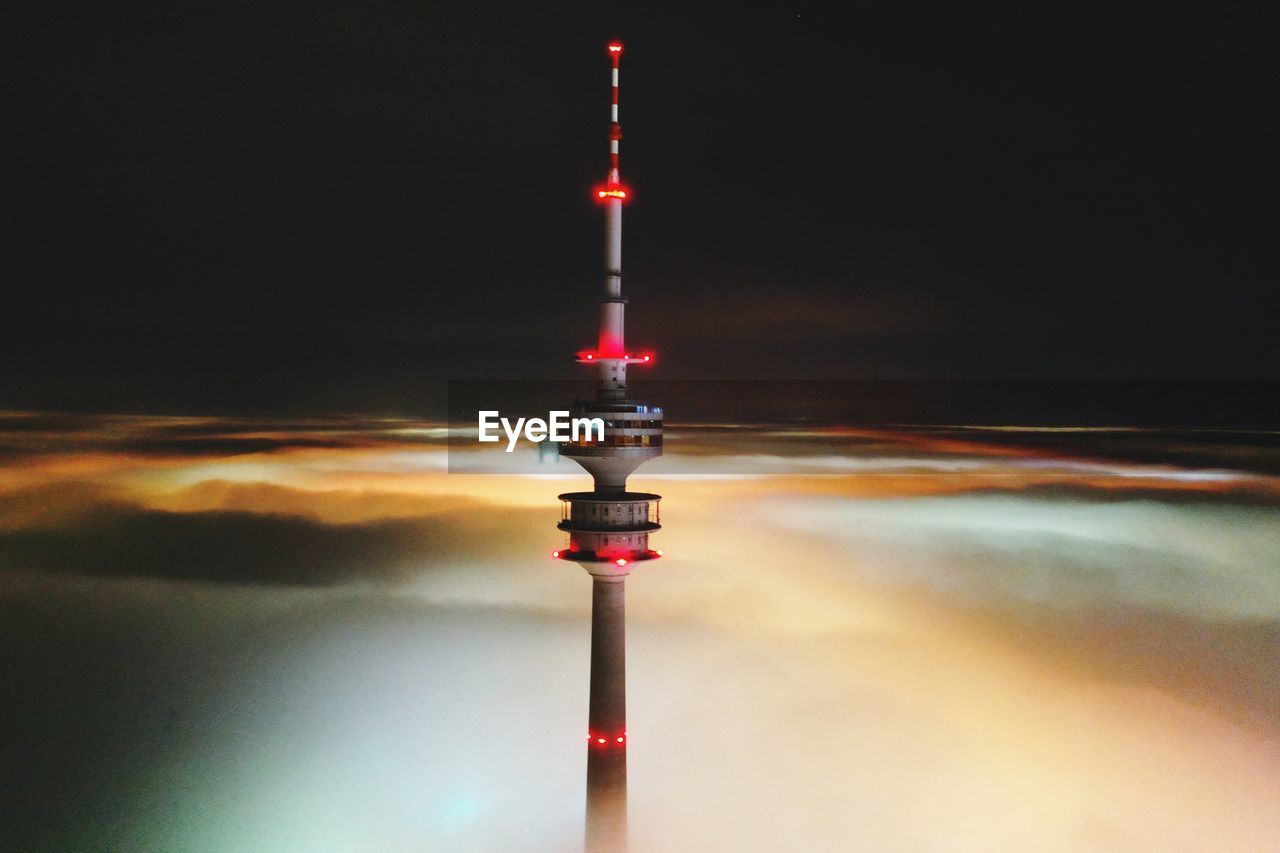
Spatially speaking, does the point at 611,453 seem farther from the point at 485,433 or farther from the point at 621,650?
the point at 621,650

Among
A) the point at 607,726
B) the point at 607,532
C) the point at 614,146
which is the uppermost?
the point at 614,146

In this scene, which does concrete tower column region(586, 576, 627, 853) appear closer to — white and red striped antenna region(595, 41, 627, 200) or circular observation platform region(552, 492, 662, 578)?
circular observation platform region(552, 492, 662, 578)

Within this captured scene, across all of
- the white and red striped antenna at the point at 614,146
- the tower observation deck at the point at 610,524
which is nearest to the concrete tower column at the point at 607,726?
the tower observation deck at the point at 610,524

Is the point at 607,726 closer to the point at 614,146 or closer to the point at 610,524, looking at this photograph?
the point at 610,524

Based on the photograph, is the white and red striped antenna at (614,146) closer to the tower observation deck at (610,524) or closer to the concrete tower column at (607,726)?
the tower observation deck at (610,524)

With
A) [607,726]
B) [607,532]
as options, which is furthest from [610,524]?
[607,726]

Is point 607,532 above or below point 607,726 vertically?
above

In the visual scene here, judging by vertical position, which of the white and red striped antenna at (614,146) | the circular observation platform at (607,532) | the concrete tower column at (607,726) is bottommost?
the concrete tower column at (607,726)

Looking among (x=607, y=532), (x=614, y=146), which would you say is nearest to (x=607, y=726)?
(x=607, y=532)

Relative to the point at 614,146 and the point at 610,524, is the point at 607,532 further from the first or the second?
the point at 614,146
